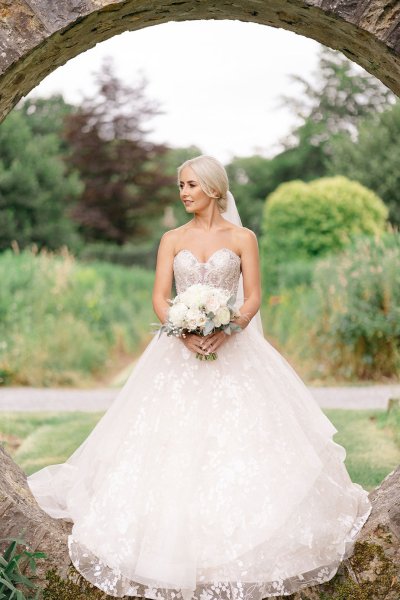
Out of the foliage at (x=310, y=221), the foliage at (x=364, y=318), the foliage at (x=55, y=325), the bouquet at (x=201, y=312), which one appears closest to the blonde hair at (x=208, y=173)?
the bouquet at (x=201, y=312)

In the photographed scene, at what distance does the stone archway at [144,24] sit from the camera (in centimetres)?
343

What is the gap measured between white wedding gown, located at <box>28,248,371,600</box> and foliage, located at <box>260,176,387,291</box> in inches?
469

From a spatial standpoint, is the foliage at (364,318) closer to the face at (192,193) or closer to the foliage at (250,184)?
the face at (192,193)

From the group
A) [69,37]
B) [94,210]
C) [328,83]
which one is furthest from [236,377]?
[328,83]

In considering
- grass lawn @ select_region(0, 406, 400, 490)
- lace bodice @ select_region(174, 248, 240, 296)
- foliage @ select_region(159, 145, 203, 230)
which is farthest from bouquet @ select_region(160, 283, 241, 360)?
foliage @ select_region(159, 145, 203, 230)

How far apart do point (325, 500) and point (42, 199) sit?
63.8 feet

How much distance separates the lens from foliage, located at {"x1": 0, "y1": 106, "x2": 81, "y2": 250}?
70.2 ft

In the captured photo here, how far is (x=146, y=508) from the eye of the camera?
3.62 meters

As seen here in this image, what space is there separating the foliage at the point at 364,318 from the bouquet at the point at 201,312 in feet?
20.5

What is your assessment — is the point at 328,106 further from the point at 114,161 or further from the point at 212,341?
the point at 212,341

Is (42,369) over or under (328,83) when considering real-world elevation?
under

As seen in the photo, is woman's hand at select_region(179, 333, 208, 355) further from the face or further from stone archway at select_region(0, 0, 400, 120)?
stone archway at select_region(0, 0, 400, 120)

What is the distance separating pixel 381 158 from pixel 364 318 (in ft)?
42.9

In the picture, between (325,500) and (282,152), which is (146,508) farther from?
(282,152)
